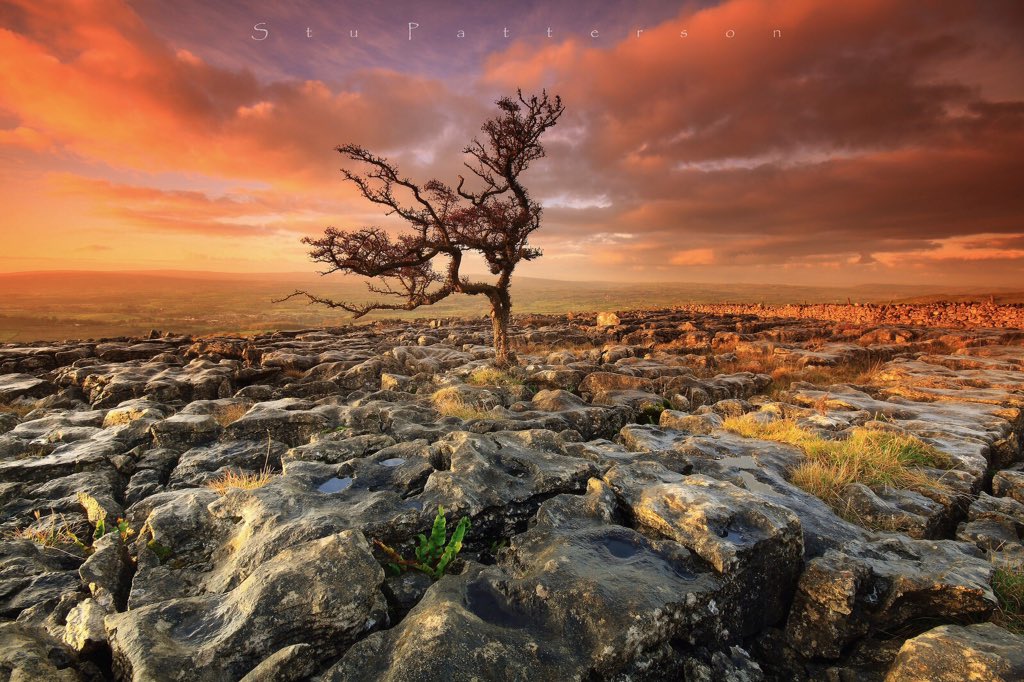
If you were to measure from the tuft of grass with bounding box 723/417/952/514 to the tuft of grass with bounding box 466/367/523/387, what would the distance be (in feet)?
36.6

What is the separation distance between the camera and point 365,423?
43.9ft

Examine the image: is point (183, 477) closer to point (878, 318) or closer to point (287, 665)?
point (287, 665)

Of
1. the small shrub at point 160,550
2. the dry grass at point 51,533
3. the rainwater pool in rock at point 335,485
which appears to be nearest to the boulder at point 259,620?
the small shrub at point 160,550

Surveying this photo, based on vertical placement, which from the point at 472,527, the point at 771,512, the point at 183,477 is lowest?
the point at 183,477

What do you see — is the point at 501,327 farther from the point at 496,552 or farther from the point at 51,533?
the point at 51,533

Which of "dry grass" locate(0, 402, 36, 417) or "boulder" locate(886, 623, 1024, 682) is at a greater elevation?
"boulder" locate(886, 623, 1024, 682)

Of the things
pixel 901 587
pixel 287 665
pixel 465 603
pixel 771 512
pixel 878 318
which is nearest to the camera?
pixel 287 665

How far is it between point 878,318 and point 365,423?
6516 centimetres

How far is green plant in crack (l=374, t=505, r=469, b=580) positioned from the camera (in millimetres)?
5918

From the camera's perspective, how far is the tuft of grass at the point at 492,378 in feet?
67.0

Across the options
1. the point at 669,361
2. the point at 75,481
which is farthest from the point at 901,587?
the point at 669,361

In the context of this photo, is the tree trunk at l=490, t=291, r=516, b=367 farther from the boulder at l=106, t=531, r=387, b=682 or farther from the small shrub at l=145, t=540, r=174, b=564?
the boulder at l=106, t=531, r=387, b=682

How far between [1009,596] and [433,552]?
781cm

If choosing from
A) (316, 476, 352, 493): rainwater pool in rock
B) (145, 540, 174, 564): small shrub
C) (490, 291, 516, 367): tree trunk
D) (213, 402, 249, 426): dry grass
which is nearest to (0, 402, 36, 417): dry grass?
(213, 402, 249, 426): dry grass
